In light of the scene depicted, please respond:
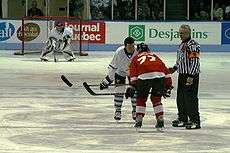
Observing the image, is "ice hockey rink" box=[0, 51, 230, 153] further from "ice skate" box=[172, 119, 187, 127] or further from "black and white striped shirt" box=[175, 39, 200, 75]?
"black and white striped shirt" box=[175, 39, 200, 75]

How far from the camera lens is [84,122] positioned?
11.2m

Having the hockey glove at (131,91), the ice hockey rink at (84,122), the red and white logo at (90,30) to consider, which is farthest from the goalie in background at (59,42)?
the hockey glove at (131,91)

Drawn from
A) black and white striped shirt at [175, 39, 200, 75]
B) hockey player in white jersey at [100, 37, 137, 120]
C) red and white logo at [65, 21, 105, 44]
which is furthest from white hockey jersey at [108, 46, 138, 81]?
red and white logo at [65, 21, 105, 44]

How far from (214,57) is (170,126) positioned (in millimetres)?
16717

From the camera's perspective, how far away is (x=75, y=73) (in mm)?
20047

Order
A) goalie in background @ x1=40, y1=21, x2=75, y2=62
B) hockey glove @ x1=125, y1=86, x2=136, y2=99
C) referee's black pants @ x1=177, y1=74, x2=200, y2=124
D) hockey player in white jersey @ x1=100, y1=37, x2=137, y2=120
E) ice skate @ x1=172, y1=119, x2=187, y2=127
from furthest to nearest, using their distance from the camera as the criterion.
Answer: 1. goalie in background @ x1=40, y1=21, x2=75, y2=62
2. hockey player in white jersey @ x1=100, y1=37, x2=137, y2=120
3. ice skate @ x1=172, y1=119, x2=187, y2=127
4. referee's black pants @ x1=177, y1=74, x2=200, y2=124
5. hockey glove @ x1=125, y1=86, x2=136, y2=99

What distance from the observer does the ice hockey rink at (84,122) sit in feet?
29.7

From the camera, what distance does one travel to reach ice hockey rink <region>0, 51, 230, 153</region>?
905 centimetres

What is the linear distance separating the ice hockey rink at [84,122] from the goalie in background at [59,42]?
16.2ft

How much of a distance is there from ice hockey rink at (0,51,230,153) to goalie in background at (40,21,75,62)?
4936mm

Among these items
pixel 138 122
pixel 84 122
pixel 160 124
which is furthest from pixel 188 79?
pixel 84 122

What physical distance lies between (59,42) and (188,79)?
572 inches

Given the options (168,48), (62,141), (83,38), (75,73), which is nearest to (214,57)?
(168,48)

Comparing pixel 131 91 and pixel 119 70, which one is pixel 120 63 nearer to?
pixel 119 70
